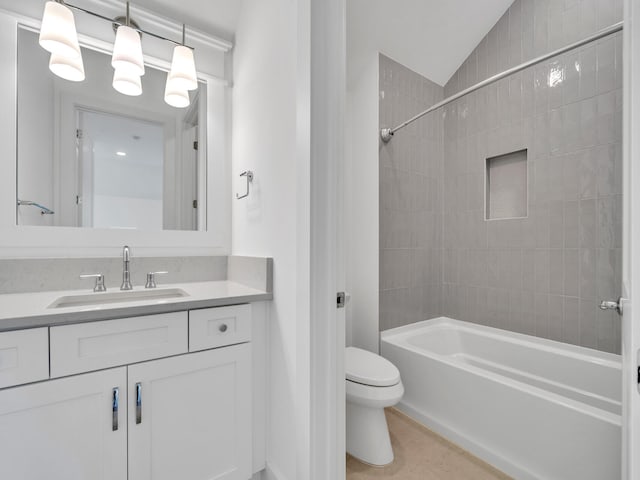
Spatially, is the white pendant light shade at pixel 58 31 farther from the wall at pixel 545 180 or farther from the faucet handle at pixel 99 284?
the wall at pixel 545 180

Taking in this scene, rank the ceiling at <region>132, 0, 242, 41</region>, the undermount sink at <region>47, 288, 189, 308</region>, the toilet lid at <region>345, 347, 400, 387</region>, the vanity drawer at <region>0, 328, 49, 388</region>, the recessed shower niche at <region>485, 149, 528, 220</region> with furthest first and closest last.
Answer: the recessed shower niche at <region>485, 149, 528, 220</region>, the ceiling at <region>132, 0, 242, 41</region>, the toilet lid at <region>345, 347, 400, 387</region>, the undermount sink at <region>47, 288, 189, 308</region>, the vanity drawer at <region>0, 328, 49, 388</region>

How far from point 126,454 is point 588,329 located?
91.4 inches

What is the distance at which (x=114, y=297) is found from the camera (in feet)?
4.32

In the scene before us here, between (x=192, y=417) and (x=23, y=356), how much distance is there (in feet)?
1.85

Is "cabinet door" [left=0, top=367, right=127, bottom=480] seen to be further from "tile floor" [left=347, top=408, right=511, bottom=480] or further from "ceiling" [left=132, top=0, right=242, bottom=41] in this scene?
"ceiling" [left=132, top=0, right=242, bottom=41]

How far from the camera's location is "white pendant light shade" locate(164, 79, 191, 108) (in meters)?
1.62

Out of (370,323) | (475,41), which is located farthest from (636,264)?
(475,41)

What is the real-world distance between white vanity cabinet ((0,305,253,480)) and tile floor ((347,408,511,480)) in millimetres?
583

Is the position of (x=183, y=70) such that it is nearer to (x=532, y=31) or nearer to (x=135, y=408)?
(x=135, y=408)

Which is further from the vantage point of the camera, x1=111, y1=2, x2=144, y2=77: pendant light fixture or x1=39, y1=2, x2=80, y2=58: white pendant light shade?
x1=111, y1=2, x2=144, y2=77: pendant light fixture

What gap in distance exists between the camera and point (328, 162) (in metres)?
1.02

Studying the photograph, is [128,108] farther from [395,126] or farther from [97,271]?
[395,126]

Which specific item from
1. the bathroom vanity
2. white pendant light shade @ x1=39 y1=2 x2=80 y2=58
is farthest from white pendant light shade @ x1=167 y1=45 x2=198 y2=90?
the bathroom vanity

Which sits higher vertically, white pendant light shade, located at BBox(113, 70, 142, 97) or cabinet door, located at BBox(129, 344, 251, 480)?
white pendant light shade, located at BBox(113, 70, 142, 97)
